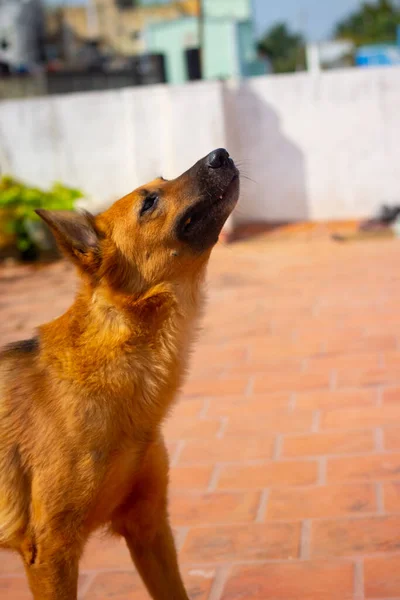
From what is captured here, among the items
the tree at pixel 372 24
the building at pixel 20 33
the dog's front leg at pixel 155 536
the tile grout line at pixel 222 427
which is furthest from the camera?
the tree at pixel 372 24

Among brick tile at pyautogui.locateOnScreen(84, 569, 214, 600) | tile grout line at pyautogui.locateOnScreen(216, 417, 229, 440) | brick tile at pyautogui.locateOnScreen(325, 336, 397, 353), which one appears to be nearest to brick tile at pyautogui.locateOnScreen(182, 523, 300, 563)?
brick tile at pyautogui.locateOnScreen(84, 569, 214, 600)

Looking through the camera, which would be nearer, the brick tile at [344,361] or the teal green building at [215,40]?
the brick tile at [344,361]

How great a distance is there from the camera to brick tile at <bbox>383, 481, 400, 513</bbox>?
3.86 m

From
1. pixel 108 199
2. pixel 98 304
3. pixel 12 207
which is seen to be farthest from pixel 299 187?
pixel 98 304

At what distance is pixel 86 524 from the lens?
2.88 meters

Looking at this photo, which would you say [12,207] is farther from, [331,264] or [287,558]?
[287,558]

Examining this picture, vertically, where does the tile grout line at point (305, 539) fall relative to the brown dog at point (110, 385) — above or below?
below

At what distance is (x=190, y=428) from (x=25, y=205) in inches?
256

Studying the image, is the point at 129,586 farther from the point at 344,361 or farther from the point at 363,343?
the point at 363,343

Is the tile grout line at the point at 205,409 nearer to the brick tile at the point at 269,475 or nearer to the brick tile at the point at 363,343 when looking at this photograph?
the brick tile at the point at 269,475

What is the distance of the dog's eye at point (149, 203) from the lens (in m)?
3.27

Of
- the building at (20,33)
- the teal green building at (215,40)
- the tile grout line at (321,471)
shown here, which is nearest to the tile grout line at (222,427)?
the tile grout line at (321,471)

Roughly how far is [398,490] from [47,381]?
1882mm

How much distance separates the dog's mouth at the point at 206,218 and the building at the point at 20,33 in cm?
2815
